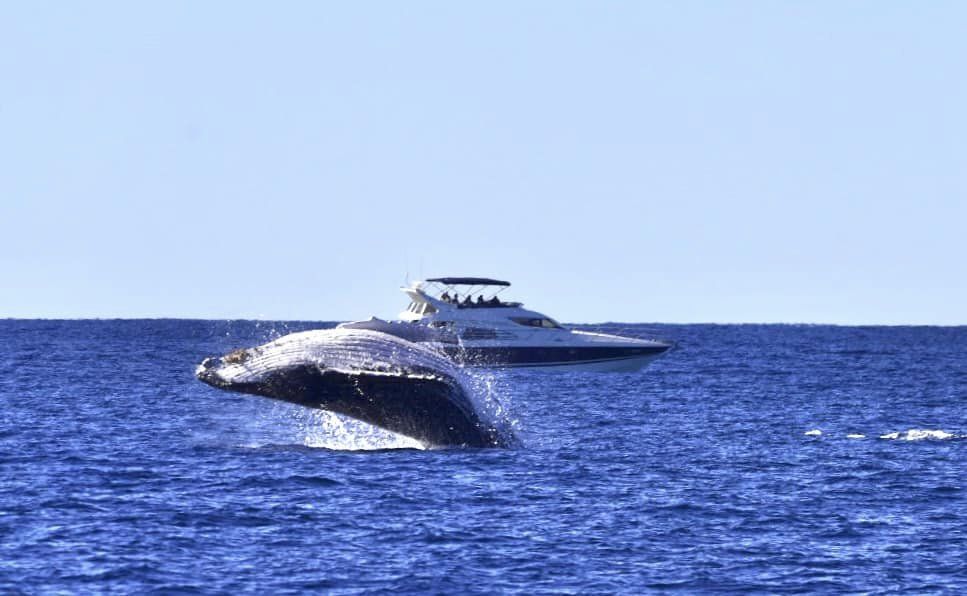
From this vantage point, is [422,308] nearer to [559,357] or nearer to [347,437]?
[559,357]

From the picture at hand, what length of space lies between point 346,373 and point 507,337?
4817 cm

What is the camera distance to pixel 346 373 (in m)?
31.4

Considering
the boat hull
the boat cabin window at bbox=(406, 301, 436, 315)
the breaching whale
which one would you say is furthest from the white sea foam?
the boat cabin window at bbox=(406, 301, 436, 315)

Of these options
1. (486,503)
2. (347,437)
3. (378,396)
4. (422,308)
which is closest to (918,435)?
(347,437)

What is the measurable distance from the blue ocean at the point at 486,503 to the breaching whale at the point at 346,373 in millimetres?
Answer: 2036

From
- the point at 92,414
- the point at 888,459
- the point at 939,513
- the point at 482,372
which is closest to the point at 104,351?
the point at 482,372

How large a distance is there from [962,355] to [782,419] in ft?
298

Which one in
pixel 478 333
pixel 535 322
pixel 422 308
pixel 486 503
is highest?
pixel 422 308

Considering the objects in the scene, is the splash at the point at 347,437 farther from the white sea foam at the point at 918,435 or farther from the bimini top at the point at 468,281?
the bimini top at the point at 468,281

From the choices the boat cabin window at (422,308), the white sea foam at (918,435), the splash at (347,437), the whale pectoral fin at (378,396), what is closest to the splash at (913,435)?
the white sea foam at (918,435)

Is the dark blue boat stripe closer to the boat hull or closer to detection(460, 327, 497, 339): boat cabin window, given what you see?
the boat hull

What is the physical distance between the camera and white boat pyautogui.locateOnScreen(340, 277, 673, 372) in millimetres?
78125

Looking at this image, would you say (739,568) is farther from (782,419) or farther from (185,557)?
(782,419)

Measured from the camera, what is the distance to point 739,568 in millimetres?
26062
